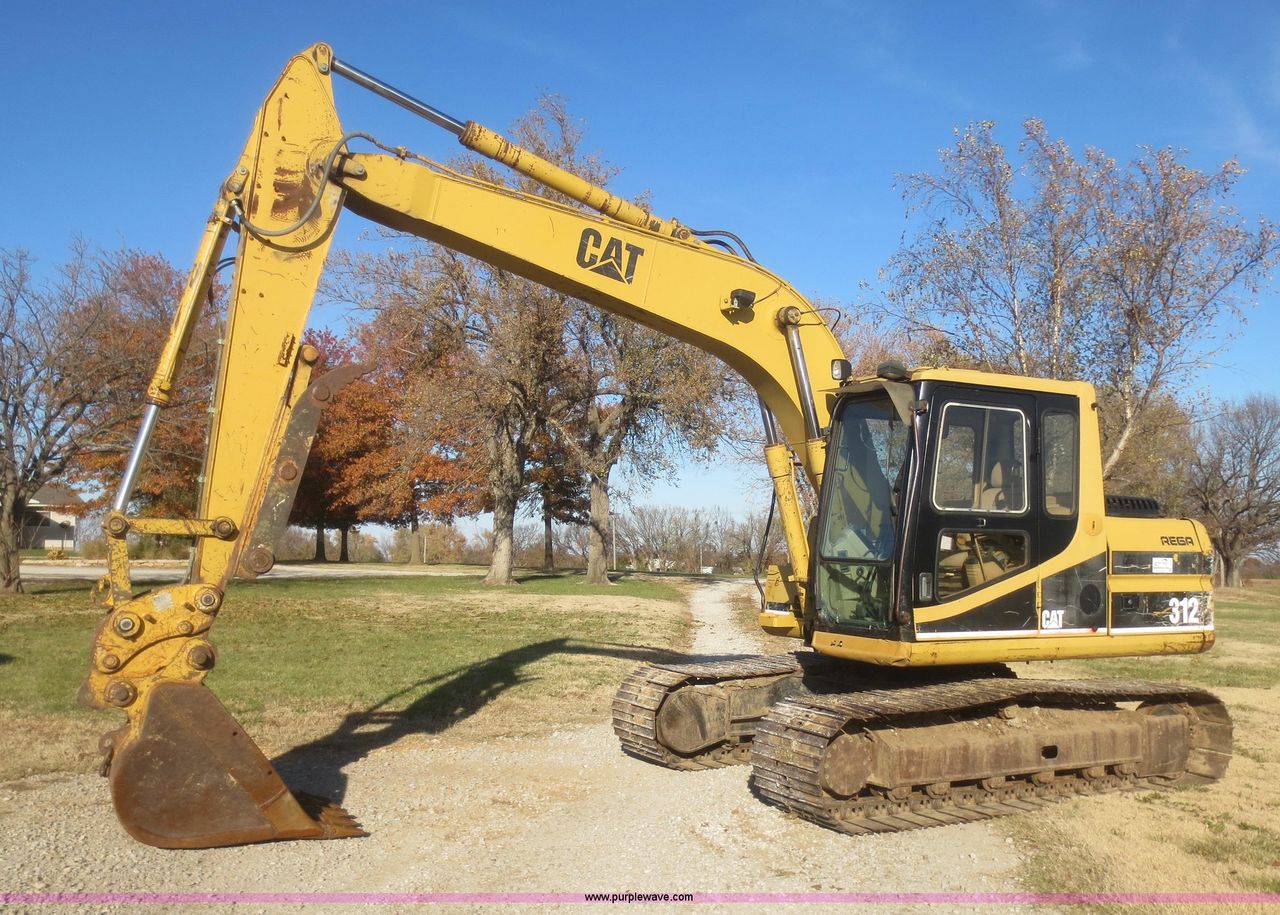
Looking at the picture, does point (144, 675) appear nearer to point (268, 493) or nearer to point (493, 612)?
point (268, 493)

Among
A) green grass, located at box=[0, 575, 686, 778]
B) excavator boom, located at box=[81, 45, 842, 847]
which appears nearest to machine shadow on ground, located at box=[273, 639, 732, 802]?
green grass, located at box=[0, 575, 686, 778]

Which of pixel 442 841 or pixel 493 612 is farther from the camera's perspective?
pixel 493 612

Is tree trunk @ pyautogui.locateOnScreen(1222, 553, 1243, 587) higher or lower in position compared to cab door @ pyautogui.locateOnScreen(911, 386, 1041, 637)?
higher

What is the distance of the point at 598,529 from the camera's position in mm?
34062

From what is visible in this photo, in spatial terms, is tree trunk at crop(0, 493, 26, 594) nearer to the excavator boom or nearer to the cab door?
the excavator boom

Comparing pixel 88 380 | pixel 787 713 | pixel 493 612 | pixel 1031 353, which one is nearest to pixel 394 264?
pixel 88 380

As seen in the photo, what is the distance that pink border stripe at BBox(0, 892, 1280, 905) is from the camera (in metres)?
5.21

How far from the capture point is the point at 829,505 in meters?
7.86

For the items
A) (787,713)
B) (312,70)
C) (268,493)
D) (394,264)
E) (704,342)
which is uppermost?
(394,264)

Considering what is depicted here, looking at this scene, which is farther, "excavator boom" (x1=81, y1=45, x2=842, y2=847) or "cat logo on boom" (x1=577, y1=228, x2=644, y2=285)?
"cat logo on boom" (x1=577, y1=228, x2=644, y2=285)

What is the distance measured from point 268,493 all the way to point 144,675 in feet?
3.97

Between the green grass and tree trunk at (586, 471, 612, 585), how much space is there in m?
7.75

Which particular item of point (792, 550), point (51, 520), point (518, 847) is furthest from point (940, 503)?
point (51, 520)

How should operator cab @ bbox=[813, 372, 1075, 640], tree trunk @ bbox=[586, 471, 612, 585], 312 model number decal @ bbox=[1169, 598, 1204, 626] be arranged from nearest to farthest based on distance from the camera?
operator cab @ bbox=[813, 372, 1075, 640]
312 model number decal @ bbox=[1169, 598, 1204, 626]
tree trunk @ bbox=[586, 471, 612, 585]
